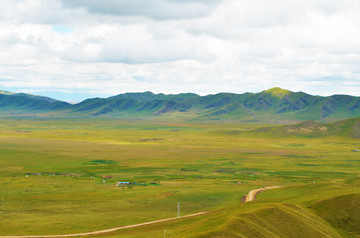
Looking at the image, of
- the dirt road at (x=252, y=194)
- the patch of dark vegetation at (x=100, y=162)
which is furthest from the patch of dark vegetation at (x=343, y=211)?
the patch of dark vegetation at (x=100, y=162)

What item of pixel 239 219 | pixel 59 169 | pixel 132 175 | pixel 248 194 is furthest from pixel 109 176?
pixel 239 219

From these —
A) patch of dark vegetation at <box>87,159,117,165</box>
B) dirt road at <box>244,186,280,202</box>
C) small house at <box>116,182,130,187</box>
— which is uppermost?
patch of dark vegetation at <box>87,159,117,165</box>

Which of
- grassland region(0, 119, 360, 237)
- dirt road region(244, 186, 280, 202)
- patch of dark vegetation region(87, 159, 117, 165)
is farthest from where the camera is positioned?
patch of dark vegetation region(87, 159, 117, 165)

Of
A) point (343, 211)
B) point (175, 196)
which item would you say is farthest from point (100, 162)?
point (343, 211)

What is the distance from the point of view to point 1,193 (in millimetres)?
121625

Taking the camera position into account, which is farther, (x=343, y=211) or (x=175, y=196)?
(x=175, y=196)

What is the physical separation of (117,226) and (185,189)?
1700 inches

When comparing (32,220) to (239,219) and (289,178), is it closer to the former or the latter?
(239,219)

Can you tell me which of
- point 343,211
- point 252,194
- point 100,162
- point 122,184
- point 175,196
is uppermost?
point 343,211

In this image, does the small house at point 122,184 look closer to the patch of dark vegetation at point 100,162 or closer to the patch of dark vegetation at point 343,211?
the patch of dark vegetation at point 100,162

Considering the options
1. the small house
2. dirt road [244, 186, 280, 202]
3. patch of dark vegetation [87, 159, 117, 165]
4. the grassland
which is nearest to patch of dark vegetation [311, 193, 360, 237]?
the grassland

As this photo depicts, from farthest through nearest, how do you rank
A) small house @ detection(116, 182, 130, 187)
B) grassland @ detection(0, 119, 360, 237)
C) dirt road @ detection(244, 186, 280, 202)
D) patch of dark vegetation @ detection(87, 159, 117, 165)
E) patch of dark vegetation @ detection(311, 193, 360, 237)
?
patch of dark vegetation @ detection(87, 159, 117, 165) < small house @ detection(116, 182, 130, 187) < dirt road @ detection(244, 186, 280, 202) < patch of dark vegetation @ detection(311, 193, 360, 237) < grassland @ detection(0, 119, 360, 237)

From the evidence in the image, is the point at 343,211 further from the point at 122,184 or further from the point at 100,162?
the point at 100,162

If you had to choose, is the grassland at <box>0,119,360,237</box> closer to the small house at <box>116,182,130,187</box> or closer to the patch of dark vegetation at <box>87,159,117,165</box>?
the patch of dark vegetation at <box>87,159,117,165</box>
